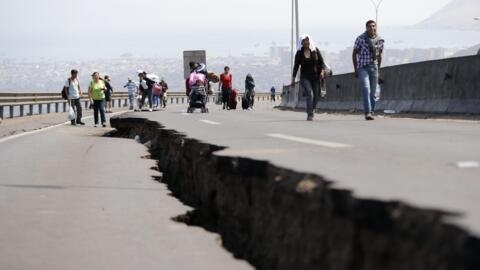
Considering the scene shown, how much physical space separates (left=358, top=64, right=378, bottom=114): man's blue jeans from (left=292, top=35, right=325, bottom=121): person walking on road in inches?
32.6

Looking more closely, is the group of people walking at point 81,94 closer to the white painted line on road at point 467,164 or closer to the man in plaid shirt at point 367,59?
the man in plaid shirt at point 367,59

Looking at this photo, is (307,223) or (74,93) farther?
(74,93)

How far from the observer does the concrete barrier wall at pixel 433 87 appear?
619 inches

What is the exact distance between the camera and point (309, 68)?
619 inches

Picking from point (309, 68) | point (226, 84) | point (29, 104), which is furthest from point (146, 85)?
point (309, 68)

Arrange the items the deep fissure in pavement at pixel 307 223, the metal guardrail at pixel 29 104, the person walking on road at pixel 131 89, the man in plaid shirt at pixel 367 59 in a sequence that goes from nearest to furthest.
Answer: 1. the deep fissure in pavement at pixel 307 223
2. the man in plaid shirt at pixel 367 59
3. the metal guardrail at pixel 29 104
4. the person walking on road at pixel 131 89

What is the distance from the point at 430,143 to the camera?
337 inches

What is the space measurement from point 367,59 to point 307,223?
11.7 metres

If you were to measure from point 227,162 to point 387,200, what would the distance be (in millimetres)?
2626

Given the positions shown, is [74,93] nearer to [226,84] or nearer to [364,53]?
[226,84]

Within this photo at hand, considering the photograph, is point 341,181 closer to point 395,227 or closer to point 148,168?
point 395,227

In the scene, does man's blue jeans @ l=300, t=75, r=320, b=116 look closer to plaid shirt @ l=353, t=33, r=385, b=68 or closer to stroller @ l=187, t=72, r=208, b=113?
plaid shirt @ l=353, t=33, r=385, b=68

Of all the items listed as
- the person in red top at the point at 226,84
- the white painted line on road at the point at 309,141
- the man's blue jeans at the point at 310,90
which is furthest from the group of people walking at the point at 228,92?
the white painted line on road at the point at 309,141

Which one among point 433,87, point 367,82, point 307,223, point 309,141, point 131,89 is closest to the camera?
point 307,223
